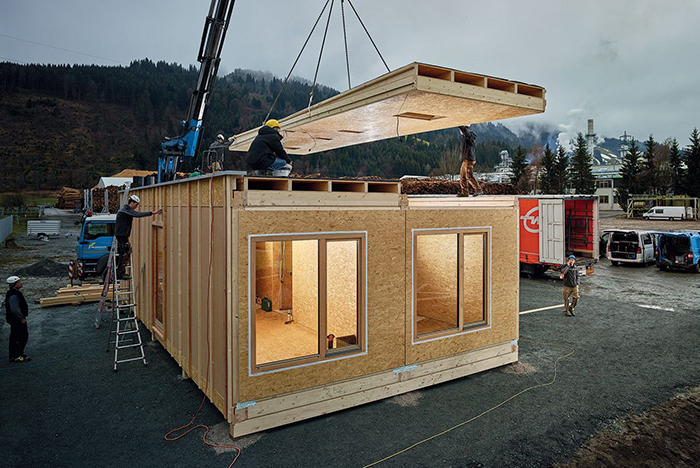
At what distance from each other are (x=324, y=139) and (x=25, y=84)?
476 ft

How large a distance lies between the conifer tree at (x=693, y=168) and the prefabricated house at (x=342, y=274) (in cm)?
5080

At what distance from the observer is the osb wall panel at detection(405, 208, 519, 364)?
22.5 ft

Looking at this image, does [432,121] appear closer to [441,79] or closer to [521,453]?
[441,79]

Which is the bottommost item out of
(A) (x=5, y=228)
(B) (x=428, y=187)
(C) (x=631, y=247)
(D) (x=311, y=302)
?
(D) (x=311, y=302)

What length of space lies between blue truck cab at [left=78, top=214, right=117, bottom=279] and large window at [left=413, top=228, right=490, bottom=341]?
12.4 meters

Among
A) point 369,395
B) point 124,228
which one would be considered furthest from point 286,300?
point 124,228

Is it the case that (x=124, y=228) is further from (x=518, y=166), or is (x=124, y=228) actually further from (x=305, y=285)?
(x=518, y=166)

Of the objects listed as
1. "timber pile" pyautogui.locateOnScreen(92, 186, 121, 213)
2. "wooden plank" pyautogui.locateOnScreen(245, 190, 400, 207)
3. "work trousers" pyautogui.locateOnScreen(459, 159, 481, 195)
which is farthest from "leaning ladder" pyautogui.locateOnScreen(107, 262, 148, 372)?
"timber pile" pyautogui.locateOnScreen(92, 186, 121, 213)

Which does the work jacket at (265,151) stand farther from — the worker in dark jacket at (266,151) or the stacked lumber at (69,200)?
the stacked lumber at (69,200)

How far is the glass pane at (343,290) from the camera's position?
6457mm

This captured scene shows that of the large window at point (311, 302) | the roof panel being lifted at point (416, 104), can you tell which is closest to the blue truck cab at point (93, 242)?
the large window at point (311, 302)

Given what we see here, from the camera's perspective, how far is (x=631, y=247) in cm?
2038

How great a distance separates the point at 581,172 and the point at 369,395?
55.9 m

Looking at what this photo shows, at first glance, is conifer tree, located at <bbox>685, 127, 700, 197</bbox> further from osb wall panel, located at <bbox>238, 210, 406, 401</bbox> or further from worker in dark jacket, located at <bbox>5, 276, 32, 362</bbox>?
worker in dark jacket, located at <bbox>5, 276, 32, 362</bbox>
